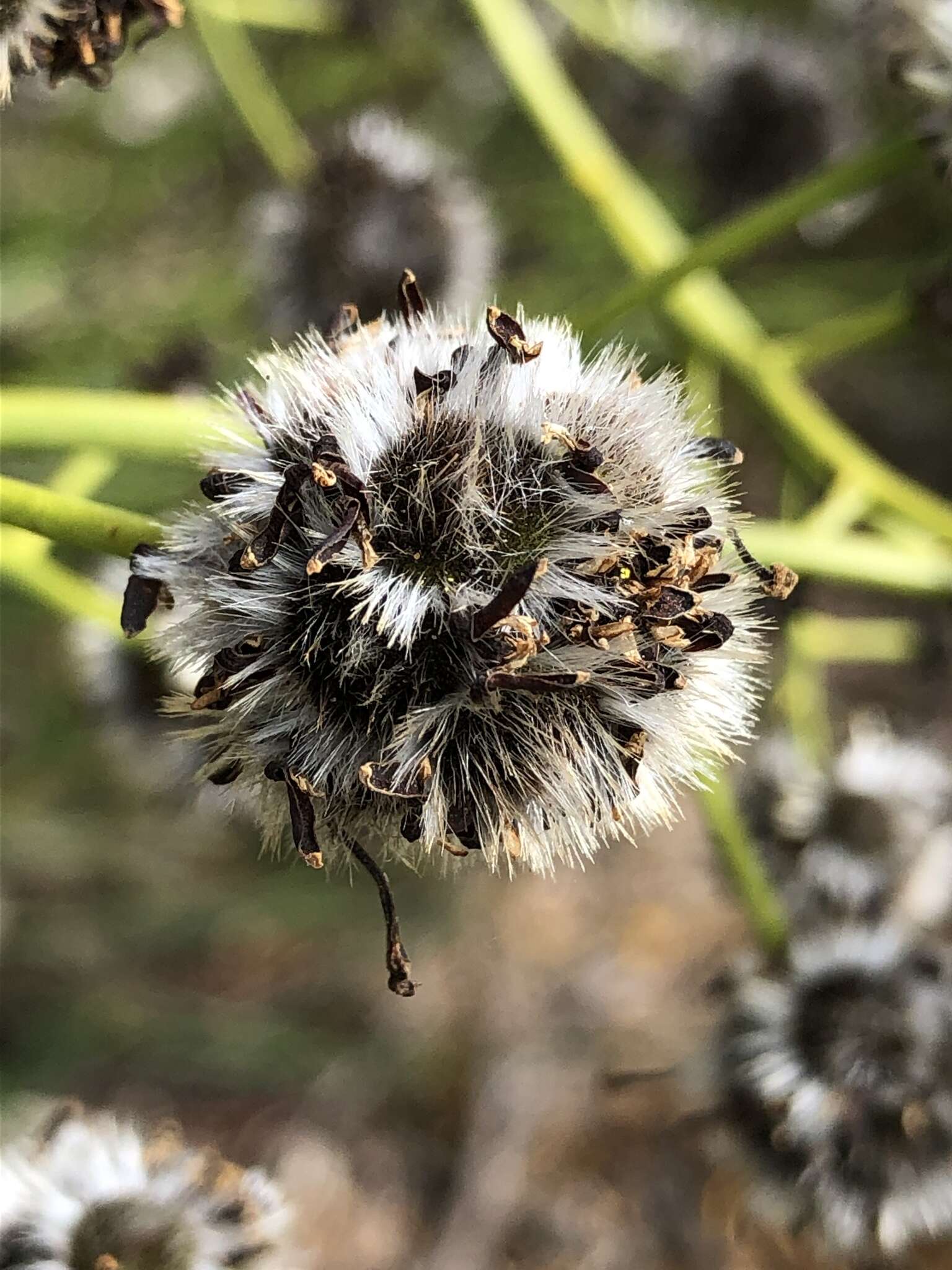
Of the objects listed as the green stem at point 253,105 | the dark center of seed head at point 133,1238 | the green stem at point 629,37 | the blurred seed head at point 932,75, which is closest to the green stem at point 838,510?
the blurred seed head at point 932,75

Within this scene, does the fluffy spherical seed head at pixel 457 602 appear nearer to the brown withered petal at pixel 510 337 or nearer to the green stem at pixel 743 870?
the brown withered petal at pixel 510 337

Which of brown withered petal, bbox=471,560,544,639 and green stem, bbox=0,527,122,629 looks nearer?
brown withered petal, bbox=471,560,544,639

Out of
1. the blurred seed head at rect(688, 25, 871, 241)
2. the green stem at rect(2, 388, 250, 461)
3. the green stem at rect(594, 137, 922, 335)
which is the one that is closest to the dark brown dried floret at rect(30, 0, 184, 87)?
the green stem at rect(2, 388, 250, 461)

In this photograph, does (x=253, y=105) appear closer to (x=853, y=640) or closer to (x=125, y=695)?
(x=125, y=695)

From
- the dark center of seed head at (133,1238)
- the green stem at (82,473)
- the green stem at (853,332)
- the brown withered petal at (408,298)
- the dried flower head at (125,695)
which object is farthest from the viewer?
the dried flower head at (125,695)

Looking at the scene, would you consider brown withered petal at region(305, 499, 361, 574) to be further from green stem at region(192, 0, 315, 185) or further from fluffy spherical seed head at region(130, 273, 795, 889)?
green stem at region(192, 0, 315, 185)

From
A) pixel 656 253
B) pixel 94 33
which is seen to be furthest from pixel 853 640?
pixel 94 33

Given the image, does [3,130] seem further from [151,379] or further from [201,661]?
[201,661]
